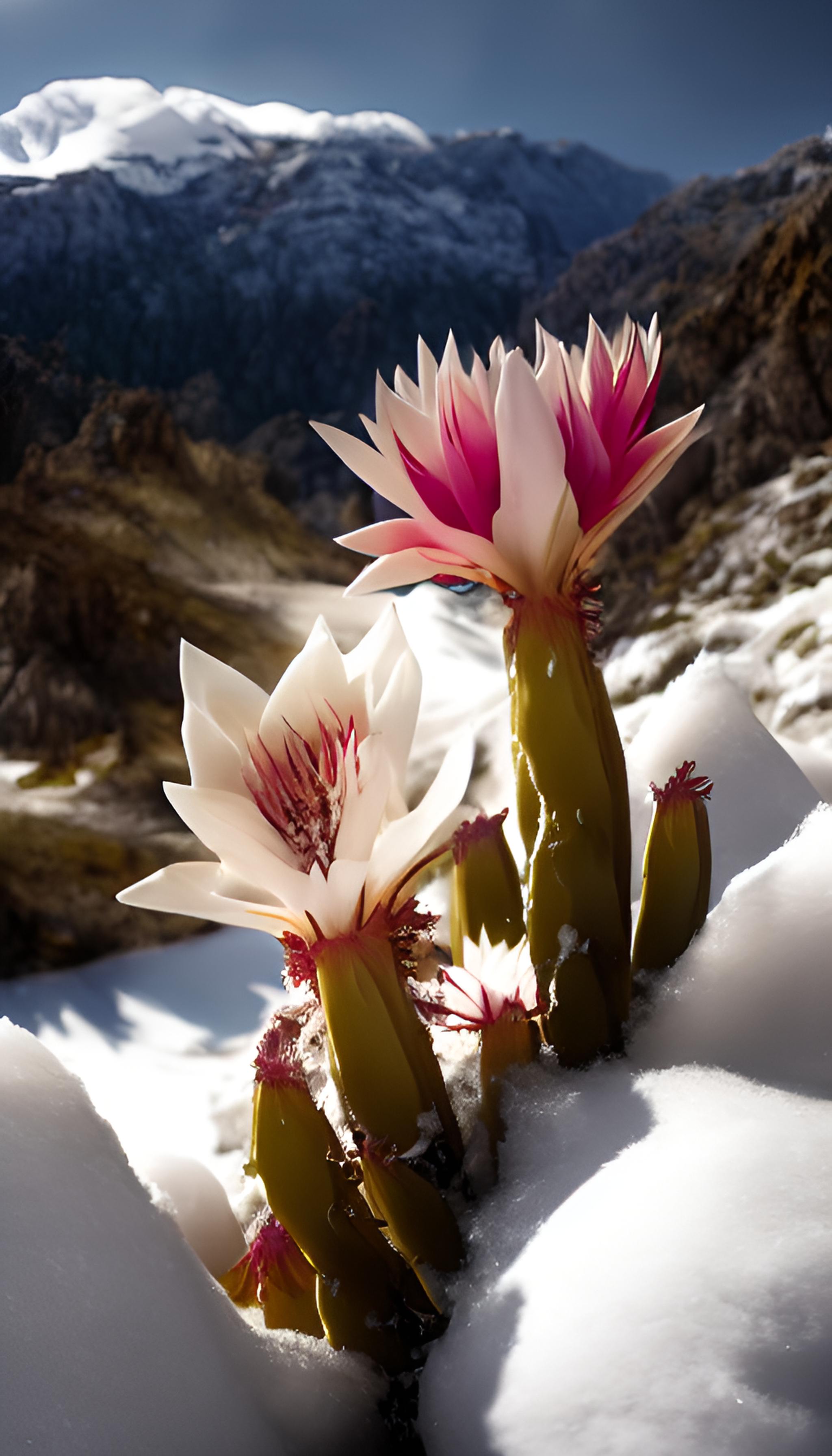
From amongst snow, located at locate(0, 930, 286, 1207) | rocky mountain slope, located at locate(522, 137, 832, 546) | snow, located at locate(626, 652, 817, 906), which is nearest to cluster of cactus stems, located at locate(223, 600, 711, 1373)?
snow, located at locate(626, 652, 817, 906)

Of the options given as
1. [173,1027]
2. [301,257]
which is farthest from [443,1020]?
[301,257]

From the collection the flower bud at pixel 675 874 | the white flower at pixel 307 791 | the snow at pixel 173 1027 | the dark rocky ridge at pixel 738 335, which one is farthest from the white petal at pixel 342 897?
the dark rocky ridge at pixel 738 335

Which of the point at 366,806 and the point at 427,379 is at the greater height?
the point at 427,379

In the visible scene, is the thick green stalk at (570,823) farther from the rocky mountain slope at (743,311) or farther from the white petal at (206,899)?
the rocky mountain slope at (743,311)

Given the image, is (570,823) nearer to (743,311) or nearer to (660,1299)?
(660,1299)

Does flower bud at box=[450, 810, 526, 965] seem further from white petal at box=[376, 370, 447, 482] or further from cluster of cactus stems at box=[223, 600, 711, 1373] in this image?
white petal at box=[376, 370, 447, 482]

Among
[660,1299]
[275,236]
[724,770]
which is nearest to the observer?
[660,1299]
